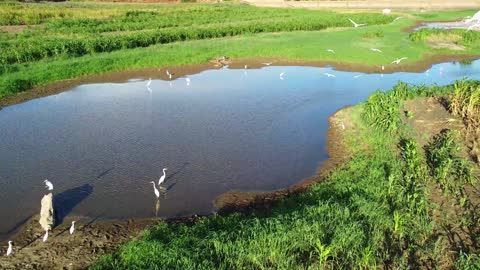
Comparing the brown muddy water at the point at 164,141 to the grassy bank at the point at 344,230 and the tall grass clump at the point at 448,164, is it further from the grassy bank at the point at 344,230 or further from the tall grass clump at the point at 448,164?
the tall grass clump at the point at 448,164

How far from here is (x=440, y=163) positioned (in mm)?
12000

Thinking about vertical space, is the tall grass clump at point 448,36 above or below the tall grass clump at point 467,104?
above

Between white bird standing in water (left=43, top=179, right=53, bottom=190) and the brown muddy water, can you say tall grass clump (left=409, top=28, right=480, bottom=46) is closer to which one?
the brown muddy water

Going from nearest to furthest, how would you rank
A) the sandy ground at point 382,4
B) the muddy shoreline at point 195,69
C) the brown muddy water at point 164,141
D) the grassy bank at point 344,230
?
the grassy bank at point 344,230
the brown muddy water at point 164,141
the muddy shoreline at point 195,69
the sandy ground at point 382,4

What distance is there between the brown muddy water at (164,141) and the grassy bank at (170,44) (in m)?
3.44

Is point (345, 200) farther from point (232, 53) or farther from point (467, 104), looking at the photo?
point (232, 53)

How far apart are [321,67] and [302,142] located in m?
13.7

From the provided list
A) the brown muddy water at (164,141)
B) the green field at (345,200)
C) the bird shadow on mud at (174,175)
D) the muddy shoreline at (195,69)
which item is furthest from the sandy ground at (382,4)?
the bird shadow on mud at (174,175)

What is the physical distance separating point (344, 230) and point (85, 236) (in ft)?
20.0

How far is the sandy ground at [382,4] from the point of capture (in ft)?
205

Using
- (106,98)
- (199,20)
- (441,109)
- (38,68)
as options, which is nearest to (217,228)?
(441,109)

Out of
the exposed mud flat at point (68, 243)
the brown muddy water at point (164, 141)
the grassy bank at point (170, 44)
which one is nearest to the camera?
the exposed mud flat at point (68, 243)

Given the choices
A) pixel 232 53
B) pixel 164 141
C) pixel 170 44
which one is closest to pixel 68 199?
pixel 164 141

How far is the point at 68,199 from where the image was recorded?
11359 mm
